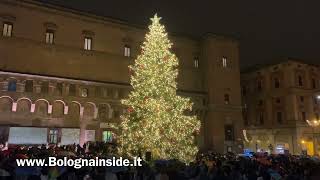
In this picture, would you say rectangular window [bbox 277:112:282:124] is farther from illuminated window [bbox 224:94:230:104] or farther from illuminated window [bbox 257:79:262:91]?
illuminated window [bbox 224:94:230:104]

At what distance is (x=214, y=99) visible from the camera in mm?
40781

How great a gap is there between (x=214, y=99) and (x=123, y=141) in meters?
23.9

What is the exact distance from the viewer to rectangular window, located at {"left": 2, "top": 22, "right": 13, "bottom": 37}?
30531mm

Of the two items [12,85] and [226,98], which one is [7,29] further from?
[226,98]

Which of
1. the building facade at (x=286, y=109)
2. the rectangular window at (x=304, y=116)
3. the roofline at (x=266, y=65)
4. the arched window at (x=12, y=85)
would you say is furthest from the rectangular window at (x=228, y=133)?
the arched window at (x=12, y=85)

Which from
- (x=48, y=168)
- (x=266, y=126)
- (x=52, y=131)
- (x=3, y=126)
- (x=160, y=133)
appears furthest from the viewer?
(x=266, y=126)

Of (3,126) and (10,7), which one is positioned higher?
(10,7)

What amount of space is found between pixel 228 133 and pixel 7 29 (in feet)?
91.9

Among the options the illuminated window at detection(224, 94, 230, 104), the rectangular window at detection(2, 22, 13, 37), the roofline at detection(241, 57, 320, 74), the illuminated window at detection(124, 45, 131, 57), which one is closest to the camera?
the rectangular window at detection(2, 22, 13, 37)

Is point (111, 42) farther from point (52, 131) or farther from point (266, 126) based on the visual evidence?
point (266, 126)

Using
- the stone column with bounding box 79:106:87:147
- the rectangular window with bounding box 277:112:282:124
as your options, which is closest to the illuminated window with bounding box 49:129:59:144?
the stone column with bounding box 79:106:87:147

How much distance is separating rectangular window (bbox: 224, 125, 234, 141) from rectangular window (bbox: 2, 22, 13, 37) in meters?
27.1

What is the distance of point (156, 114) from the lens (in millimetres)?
18344

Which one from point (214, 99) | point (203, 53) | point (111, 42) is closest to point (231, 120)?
point (214, 99)
